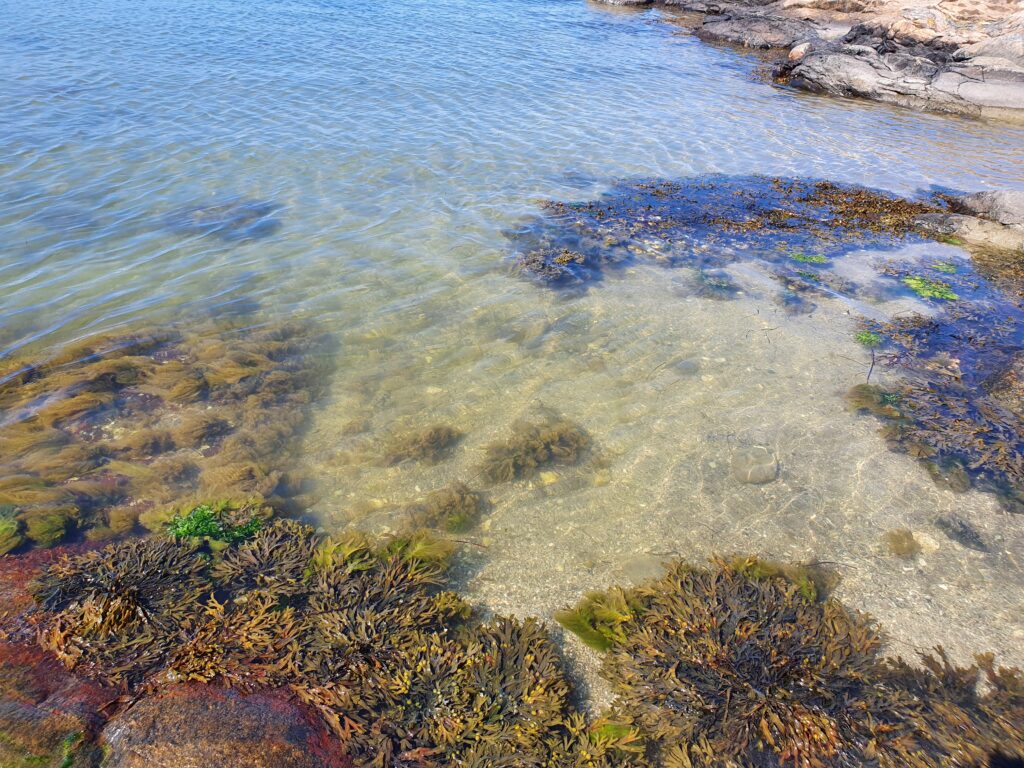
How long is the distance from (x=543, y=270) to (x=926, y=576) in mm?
5673

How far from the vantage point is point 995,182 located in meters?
11.9

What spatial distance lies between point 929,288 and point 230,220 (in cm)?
1063

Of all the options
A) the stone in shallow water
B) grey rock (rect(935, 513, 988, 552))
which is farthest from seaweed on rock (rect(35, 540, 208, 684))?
grey rock (rect(935, 513, 988, 552))

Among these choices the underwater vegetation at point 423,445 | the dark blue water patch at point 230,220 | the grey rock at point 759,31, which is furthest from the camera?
the grey rock at point 759,31

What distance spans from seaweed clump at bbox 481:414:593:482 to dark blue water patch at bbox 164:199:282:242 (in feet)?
18.9

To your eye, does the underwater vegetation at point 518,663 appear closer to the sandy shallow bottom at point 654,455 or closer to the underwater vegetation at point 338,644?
the underwater vegetation at point 338,644

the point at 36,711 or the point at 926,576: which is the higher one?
the point at 36,711

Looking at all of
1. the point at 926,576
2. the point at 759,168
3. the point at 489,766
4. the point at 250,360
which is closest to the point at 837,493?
the point at 926,576

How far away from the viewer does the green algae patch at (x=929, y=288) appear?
7883 mm

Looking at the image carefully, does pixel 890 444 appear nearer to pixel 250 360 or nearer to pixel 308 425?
pixel 308 425

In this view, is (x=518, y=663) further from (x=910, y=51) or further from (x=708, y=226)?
(x=910, y=51)

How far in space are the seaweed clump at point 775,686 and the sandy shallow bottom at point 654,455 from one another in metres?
0.24

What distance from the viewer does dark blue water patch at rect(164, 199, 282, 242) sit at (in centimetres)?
878

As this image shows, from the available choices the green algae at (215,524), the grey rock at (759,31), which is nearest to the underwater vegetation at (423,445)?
the green algae at (215,524)
